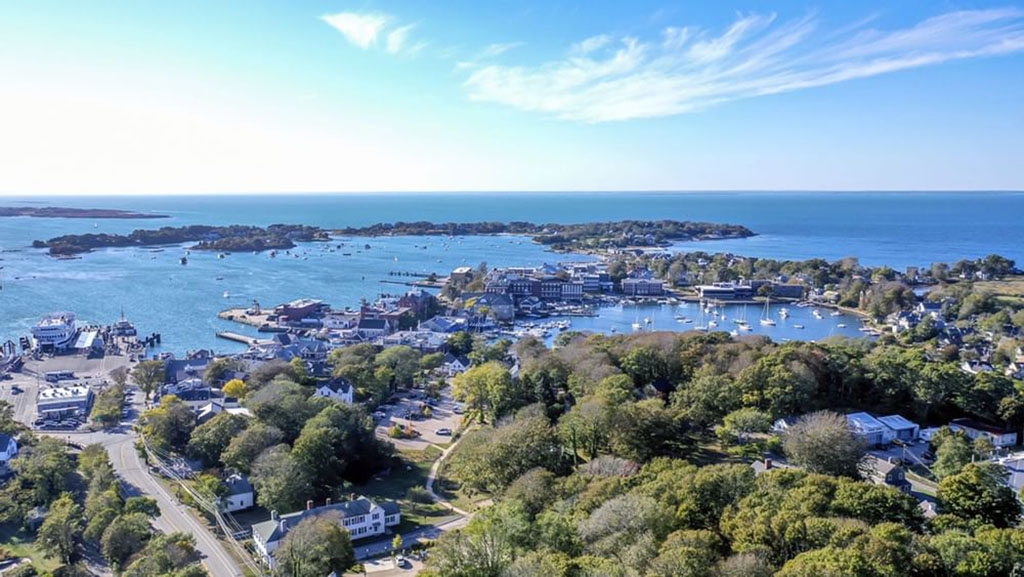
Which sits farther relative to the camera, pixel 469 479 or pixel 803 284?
pixel 803 284

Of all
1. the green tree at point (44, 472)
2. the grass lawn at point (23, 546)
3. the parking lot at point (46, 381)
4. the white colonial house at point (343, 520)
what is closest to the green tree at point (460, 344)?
the parking lot at point (46, 381)

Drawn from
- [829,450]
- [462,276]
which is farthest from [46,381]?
[462,276]

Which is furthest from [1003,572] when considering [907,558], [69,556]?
[69,556]

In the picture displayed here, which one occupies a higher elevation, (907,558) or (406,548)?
(907,558)

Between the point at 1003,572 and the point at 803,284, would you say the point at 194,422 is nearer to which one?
the point at 1003,572

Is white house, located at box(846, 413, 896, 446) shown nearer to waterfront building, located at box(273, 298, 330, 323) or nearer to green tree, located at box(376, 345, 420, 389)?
green tree, located at box(376, 345, 420, 389)

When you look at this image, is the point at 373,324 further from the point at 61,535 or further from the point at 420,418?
the point at 61,535
